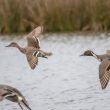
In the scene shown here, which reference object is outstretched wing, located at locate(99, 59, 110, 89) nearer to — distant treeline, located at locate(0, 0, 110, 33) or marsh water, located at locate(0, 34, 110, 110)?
marsh water, located at locate(0, 34, 110, 110)

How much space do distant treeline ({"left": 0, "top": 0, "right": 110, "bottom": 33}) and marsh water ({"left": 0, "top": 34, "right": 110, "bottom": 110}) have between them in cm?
69

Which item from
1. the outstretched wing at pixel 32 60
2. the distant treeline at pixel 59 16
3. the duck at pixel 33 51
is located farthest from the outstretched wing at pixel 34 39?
the distant treeline at pixel 59 16

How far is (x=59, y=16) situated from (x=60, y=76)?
278 inches

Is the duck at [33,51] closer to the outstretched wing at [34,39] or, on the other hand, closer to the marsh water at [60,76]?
the outstretched wing at [34,39]

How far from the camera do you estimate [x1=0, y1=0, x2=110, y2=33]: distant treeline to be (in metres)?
23.2

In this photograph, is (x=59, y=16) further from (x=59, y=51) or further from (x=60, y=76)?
(x=60, y=76)

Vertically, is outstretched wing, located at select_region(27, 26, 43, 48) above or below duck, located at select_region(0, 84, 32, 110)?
below

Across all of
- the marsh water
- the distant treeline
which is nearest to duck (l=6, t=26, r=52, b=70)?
the marsh water

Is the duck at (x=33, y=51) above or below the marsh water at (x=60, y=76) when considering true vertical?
above

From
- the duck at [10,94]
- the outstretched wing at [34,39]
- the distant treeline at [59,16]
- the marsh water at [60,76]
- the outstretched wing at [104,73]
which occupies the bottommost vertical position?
the distant treeline at [59,16]

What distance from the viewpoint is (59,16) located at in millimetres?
23406

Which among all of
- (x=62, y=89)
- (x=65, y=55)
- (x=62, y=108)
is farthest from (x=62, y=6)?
(x=62, y=108)

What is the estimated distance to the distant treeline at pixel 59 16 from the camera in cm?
2320

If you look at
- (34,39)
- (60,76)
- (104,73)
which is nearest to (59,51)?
(60,76)
